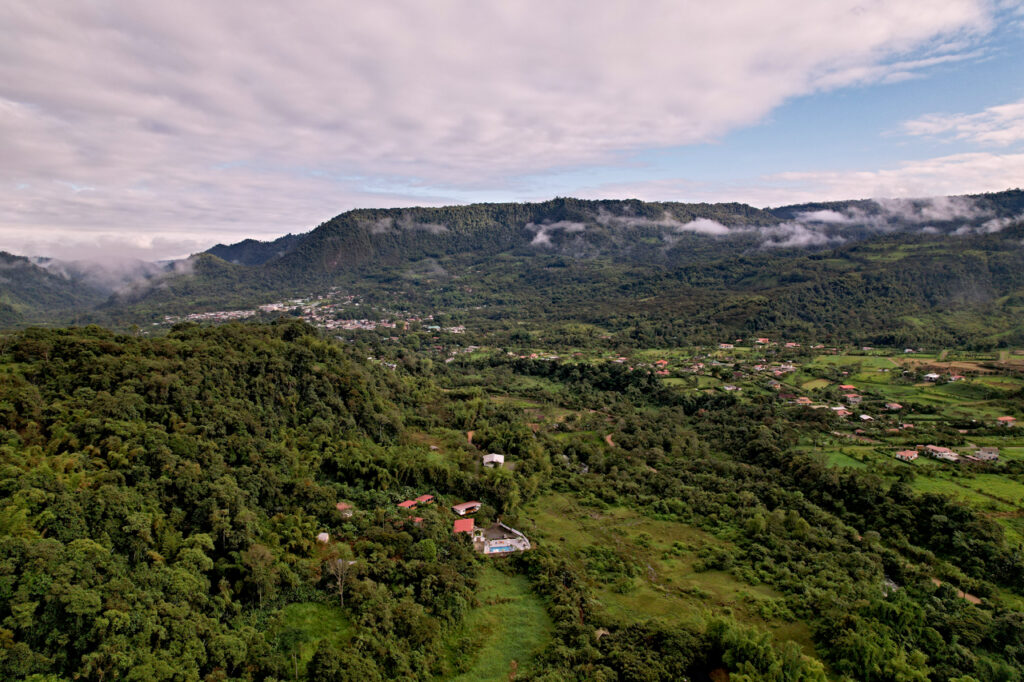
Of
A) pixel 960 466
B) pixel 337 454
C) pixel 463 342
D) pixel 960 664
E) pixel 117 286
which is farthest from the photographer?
pixel 117 286

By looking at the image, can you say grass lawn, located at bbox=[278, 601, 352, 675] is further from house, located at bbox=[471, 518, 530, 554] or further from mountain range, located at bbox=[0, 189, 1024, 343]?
mountain range, located at bbox=[0, 189, 1024, 343]

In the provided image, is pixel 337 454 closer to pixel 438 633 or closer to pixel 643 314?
pixel 438 633

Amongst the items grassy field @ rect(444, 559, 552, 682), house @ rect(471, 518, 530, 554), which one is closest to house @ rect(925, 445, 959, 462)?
house @ rect(471, 518, 530, 554)

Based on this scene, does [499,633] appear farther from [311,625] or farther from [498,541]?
[311,625]

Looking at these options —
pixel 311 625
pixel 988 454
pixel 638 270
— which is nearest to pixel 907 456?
pixel 988 454

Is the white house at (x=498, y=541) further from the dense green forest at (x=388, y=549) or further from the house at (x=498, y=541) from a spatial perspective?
the dense green forest at (x=388, y=549)

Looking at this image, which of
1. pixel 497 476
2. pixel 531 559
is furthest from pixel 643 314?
pixel 531 559
